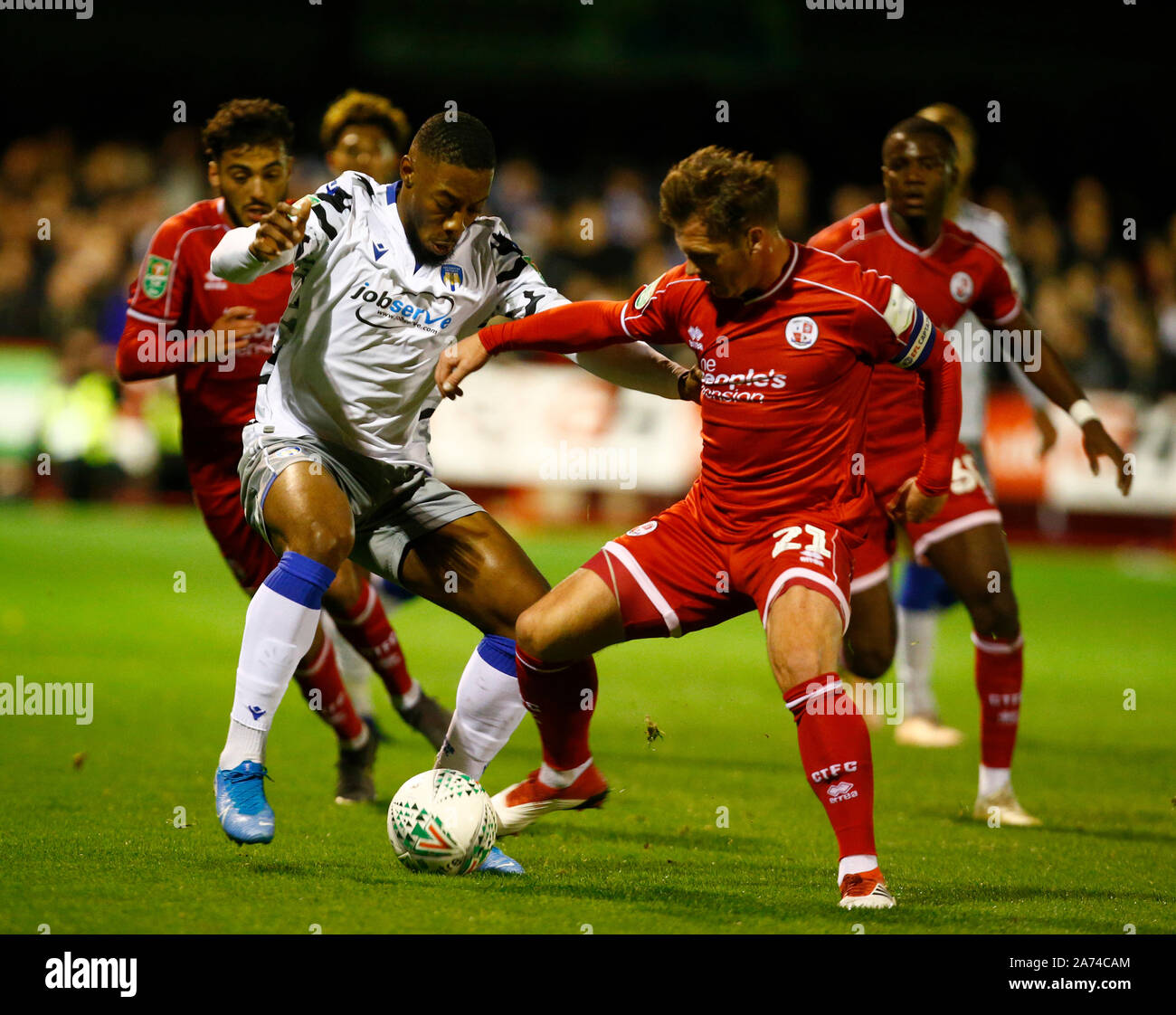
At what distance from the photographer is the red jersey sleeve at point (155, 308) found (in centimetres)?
618

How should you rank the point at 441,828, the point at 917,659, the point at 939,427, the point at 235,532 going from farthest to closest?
1. the point at 917,659
2. the point at 235,532
3. the point at 939,427
4. the point at 441,828

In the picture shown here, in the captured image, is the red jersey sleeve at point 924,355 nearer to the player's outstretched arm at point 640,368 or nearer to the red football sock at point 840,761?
the player's outstretched arm at point 640,368

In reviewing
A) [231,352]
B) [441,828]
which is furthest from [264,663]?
[231,352]

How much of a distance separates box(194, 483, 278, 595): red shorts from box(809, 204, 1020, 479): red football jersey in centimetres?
249

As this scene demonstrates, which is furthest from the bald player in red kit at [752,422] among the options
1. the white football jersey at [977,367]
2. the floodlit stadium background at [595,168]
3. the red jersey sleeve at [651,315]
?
the floodlit stadium background at [595,168]

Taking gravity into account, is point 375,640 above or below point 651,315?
below

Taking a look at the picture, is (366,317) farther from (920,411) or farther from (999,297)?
(999,297)

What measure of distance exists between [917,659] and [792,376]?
3.85m

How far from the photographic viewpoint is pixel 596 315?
5105 mm

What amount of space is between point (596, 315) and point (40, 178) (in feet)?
54.2

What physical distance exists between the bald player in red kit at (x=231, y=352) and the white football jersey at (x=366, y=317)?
0.71 m

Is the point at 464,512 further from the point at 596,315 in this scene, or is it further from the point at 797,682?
the point at 797,682

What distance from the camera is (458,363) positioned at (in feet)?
16.4
